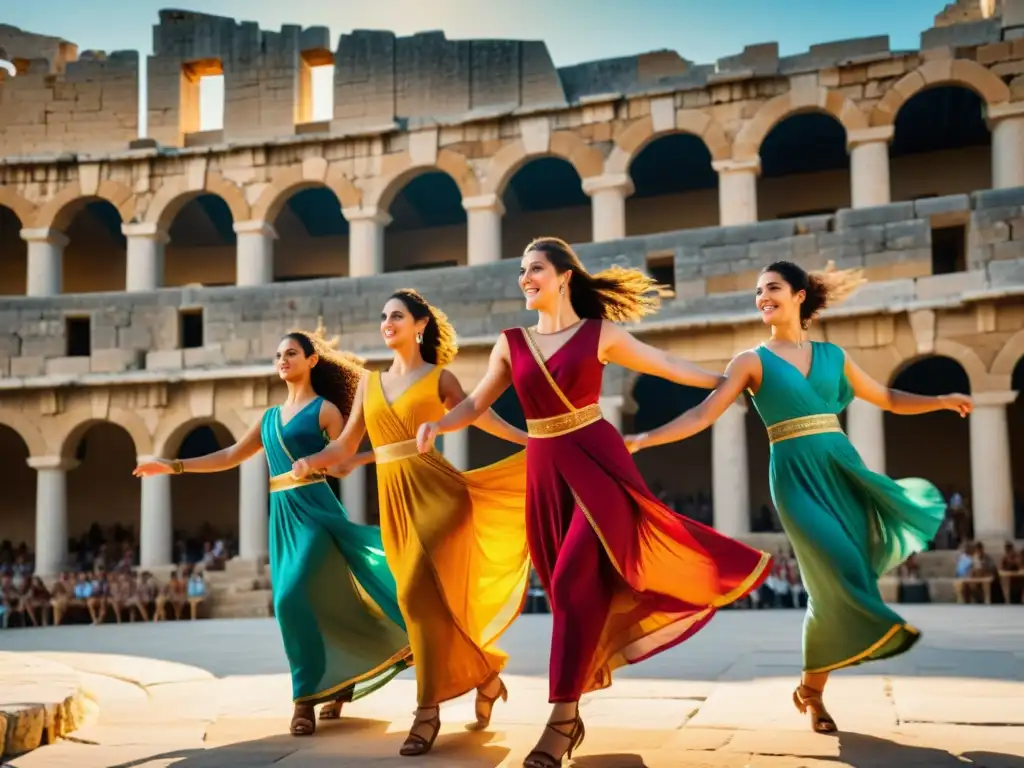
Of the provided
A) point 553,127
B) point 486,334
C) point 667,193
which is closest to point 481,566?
point 486,334

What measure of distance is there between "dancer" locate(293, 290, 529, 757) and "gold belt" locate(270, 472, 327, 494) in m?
0.40

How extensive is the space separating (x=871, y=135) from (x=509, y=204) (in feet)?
29.0

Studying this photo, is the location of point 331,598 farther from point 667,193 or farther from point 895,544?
point 667,193

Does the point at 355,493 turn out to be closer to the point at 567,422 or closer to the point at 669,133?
the point at 669,133

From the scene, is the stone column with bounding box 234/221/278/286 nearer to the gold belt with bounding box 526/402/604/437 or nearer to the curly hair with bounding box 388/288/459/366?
the curly hair with bounding box 388/288/459/366

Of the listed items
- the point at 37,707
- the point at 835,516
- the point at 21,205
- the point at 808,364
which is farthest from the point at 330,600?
the point at 21,205

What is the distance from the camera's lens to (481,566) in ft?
18.8

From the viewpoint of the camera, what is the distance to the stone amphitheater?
16188mm

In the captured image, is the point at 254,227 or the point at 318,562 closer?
the point at 318,562

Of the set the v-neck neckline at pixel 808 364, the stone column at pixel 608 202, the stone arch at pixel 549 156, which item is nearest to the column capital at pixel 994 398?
the stone column at pixel 608 202

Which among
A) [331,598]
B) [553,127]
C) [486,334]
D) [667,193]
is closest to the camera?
[331,598]

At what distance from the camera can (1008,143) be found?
55.7 ft

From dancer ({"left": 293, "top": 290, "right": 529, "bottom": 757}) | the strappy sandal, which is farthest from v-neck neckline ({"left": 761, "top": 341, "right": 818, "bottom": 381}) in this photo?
the strappy sandal

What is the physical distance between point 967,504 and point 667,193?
8.42m
